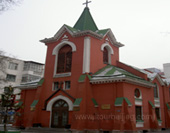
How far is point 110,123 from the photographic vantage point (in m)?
19.2

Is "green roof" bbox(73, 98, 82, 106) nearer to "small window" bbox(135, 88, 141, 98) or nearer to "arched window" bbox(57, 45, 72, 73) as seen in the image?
"arched window" bbox(57, 45, 72, 73)

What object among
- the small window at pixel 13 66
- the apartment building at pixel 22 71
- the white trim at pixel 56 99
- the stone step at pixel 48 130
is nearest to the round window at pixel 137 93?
the white trim at pixel 56 99

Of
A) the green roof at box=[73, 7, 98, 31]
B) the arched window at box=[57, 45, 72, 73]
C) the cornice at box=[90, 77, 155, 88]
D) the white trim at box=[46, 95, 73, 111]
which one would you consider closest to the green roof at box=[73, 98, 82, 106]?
the white trim at box=[46, 95, 73, 111]

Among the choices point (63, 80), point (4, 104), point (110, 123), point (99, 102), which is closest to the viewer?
point (4, 104)

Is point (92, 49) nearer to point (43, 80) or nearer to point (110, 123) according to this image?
point (43, 80)

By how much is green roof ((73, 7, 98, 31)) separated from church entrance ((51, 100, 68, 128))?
9911 millimetres

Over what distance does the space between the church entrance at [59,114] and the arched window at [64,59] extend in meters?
3.94

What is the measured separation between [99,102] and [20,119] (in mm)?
10219

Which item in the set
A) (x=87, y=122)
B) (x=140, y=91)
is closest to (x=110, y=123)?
(x=87, y=122)

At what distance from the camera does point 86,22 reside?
26594 mm

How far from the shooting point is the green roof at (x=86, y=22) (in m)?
26.1

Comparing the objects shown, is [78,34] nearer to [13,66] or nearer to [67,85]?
[67,85]

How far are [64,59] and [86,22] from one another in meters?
6.15

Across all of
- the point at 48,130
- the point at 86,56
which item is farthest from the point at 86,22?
the point at 48,130
